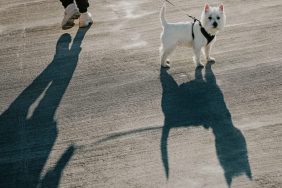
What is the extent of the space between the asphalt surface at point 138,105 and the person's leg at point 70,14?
0.74ft

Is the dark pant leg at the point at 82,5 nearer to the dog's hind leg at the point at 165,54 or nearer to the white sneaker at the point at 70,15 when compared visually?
the white sneaker at the point at 70,15

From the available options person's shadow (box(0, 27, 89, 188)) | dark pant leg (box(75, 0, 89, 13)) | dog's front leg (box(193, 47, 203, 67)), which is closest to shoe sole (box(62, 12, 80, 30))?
dark pant leg (box(75, 0, 89, 13))

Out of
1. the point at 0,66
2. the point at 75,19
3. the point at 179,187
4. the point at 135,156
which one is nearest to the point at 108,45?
the point at 75,19

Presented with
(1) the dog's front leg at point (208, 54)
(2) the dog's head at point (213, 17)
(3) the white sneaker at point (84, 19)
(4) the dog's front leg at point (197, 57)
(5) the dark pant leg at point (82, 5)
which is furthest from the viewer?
(3) the white sneaker at point (84, 19)

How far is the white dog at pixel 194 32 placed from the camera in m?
8.52

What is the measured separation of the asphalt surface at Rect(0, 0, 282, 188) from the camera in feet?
21.0

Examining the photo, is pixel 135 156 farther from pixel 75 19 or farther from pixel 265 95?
pixel 75 19

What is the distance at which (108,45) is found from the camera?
10.1 meters

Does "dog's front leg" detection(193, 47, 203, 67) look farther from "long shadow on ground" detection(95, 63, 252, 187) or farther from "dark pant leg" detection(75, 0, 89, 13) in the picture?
"dark pant leg" detection(75, 0, 89, 13)

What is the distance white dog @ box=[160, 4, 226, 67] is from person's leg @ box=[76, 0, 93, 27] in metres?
2.74

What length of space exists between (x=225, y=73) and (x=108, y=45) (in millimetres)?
2555

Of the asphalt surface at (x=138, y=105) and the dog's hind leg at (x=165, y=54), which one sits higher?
the dog's hind leg at (x=165, y=54)

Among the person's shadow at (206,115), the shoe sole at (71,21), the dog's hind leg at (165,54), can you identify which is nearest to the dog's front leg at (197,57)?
the person's shadow at (206,115)

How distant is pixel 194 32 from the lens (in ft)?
28.5
